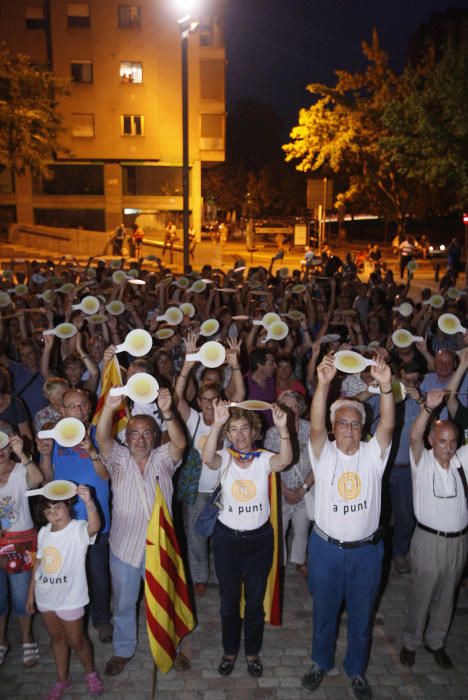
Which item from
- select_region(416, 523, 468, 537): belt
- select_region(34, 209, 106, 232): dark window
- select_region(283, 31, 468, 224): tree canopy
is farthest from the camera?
select_region(34, 209, 106, 232): dark window

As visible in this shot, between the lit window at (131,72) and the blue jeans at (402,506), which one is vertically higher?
the lit window at (131,72)

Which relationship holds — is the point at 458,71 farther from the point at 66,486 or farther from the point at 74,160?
the point at 74,160

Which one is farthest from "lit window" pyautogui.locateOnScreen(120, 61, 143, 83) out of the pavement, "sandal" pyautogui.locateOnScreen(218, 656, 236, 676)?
"sandal" pyautogui.locateOnScreen(218, 656, 236, 676)

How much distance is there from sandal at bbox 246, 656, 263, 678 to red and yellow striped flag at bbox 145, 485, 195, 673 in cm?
54

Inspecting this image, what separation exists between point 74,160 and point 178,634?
131ft

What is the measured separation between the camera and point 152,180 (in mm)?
42281

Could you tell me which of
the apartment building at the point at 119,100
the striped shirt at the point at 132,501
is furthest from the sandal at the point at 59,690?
the apartment building at the point at 119,100

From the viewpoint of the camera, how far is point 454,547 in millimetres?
4449

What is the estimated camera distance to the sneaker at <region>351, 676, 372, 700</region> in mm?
4332

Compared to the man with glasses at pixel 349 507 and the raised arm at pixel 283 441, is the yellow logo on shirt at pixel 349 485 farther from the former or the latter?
the raised arm at pixel 283 441

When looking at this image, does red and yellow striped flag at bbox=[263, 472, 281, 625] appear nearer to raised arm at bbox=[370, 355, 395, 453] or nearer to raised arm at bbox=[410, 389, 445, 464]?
raised arm at bbox=[370, 355, 395, 453]

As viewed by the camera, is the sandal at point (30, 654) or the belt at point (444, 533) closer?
the belt at point (444, 533)

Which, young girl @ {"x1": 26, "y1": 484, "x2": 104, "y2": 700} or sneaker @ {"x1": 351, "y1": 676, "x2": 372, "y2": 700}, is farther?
sneaker @ {"x1": 351, "y1": 676, "x2": 372, "y2": 700}

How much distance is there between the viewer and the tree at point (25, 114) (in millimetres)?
27469
